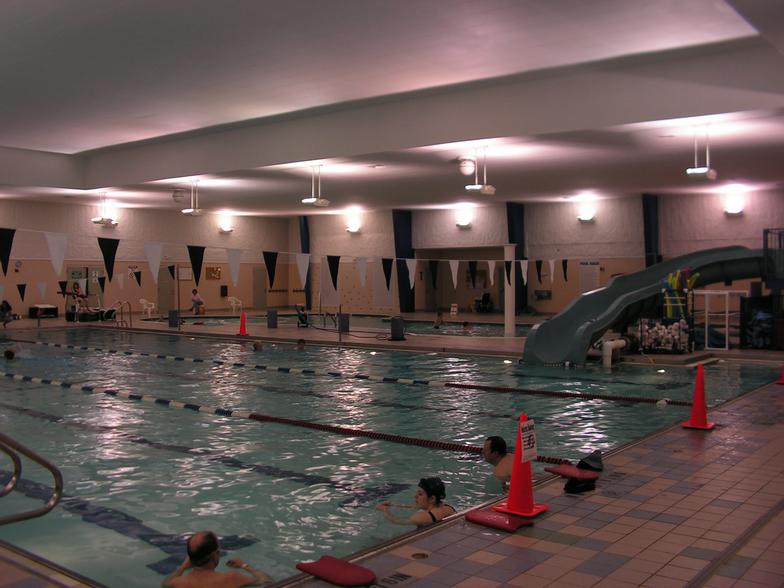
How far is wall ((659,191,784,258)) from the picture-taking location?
2184 cm

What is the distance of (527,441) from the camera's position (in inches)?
195

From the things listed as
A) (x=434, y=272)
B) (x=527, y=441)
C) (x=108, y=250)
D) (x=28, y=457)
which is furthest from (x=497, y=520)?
(x=434, y=272)

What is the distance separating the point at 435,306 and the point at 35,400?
22228mm

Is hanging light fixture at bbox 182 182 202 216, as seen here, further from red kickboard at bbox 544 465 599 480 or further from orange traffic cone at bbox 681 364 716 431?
red kickboard at bbox 544 465 599 480

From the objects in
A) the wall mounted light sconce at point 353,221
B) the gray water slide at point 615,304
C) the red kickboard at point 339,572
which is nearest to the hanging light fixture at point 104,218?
the wall mounted light sconce at point 353,221

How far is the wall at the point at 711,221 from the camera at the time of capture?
21844 mm

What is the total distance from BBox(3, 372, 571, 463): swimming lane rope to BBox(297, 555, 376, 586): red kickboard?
322 cm

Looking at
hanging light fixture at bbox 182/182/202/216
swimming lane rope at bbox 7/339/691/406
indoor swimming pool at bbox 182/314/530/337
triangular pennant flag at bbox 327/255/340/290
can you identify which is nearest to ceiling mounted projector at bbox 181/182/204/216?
hanging light fixture at bbox 182/182/202/216

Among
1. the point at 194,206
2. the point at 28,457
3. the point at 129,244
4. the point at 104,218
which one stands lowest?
the point at 28,457

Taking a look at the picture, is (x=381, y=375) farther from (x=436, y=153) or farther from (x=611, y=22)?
(x=611, y=22)

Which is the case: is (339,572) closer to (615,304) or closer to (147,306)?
(615,304)

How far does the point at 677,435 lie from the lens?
751cm

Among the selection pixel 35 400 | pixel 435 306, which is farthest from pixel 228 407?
pixel 435 306

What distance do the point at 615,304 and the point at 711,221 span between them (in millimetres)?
10332
